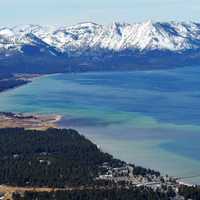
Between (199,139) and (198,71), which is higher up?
(198,71)

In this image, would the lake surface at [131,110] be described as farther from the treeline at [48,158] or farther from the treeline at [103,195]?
the treeline at [103,195]

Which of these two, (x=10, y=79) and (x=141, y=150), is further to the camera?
(x=10, y=79)

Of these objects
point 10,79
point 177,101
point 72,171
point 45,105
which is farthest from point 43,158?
point 10,79

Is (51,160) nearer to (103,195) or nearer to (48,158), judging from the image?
(48,158)

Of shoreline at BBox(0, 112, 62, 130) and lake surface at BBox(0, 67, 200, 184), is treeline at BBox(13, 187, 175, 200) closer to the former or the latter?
lake surface at BBox(0, 67, 200, 184)

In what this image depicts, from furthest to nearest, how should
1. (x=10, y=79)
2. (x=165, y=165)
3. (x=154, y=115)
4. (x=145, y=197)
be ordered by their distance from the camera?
(x=10, y=79), (x=154, y=115), (x=165, y=165), (x=145, y=197)

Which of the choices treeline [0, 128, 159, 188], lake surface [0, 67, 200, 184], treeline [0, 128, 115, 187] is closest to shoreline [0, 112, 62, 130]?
lake surface [0, 67, 200, 184]

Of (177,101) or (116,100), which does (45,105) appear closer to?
(116,100)
